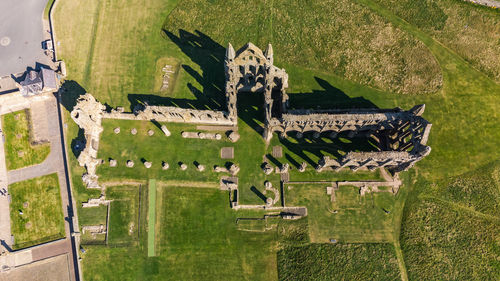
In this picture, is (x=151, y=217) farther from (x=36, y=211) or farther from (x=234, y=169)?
(x=36, y=211)

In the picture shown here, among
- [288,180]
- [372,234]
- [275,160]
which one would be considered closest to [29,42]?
[275,160]

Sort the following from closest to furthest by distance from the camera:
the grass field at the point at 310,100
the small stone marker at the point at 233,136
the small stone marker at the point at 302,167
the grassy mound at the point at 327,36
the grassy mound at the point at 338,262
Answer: the grassy mound at the point at 338,262
the grass field at the point at 310,100
the small stone marker at the point at 302,167
the small stone marker at the point at 233,136
the grassy mound at the point at 327,36

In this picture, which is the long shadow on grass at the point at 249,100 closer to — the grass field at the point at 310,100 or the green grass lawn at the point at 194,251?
the grass field at the point at 310,100

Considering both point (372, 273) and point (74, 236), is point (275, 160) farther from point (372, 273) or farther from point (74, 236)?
point (74, 236)

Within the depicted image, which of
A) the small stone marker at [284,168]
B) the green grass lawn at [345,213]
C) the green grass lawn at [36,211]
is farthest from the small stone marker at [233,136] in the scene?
the green grass lawn at [36,211]

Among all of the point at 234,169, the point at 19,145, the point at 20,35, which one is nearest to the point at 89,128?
the point at 19,145
